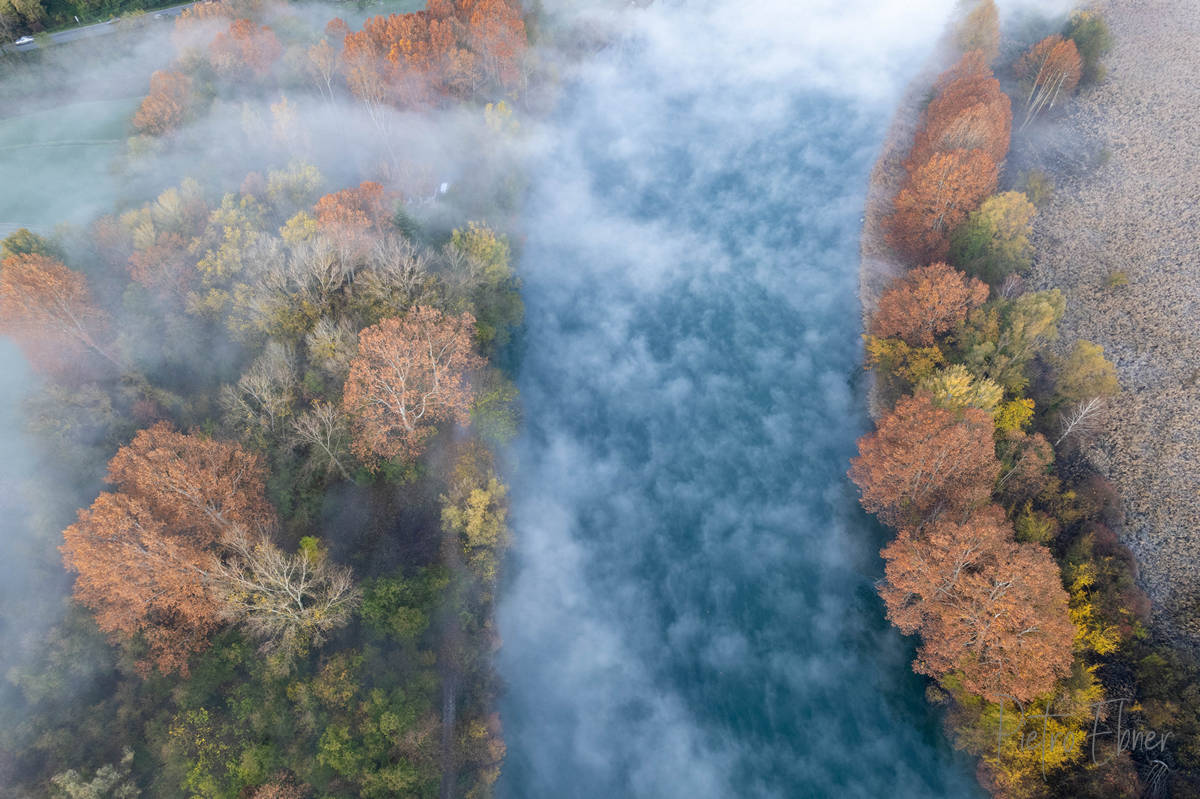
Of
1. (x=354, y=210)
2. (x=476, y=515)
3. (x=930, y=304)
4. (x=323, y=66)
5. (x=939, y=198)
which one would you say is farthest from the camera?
(x=323, y=66)

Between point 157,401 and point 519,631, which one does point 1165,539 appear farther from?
point 157,401

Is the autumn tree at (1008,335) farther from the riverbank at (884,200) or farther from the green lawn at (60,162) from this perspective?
the green lawn at (60,162)

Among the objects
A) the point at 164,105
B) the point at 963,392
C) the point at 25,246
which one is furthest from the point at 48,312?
the point at 963,392

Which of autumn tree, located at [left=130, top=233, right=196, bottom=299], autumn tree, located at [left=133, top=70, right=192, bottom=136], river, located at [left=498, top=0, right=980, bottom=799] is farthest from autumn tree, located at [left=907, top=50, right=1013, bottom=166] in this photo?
autumn tree, located at [left=133, top=70, right=192, bottom=136]

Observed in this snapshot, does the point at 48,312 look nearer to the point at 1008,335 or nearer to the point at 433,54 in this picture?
the point at 433,54

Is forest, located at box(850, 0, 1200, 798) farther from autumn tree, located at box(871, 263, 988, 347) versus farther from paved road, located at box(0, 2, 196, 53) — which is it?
paved road, located at box(0, 2, 196, 53)

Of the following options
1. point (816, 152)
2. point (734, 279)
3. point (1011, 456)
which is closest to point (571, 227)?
point (734, 279)
